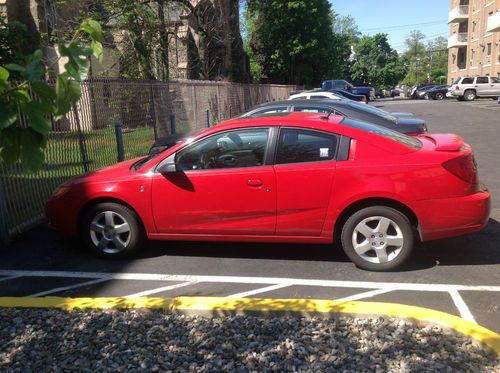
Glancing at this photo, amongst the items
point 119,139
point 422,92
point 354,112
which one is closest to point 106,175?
point 119,139

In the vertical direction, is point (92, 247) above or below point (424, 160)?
below

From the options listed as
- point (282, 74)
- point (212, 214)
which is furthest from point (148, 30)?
point (282, 74)

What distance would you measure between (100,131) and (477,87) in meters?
37.3

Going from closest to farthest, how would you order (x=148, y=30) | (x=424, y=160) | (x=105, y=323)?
(x=105, y=323)
(x=424, y=160)
(x=148, y=30)

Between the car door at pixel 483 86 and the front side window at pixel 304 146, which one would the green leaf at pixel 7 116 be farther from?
the car door at pixel 483 86

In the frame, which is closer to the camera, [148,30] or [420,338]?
[420,338]

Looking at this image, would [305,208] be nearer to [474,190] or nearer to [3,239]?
[474,190]

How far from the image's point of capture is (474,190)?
15.1 feet

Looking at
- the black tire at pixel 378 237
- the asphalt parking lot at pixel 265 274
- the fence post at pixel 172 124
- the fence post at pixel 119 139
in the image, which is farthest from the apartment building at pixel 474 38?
the black tire at pixel 378 237

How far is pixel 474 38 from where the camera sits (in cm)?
5425

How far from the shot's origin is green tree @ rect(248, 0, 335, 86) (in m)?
44.9

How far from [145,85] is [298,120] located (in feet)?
21.7

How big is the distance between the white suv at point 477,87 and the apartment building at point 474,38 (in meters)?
7.10

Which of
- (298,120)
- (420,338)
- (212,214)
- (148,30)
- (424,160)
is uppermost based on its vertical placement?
(148,30)
